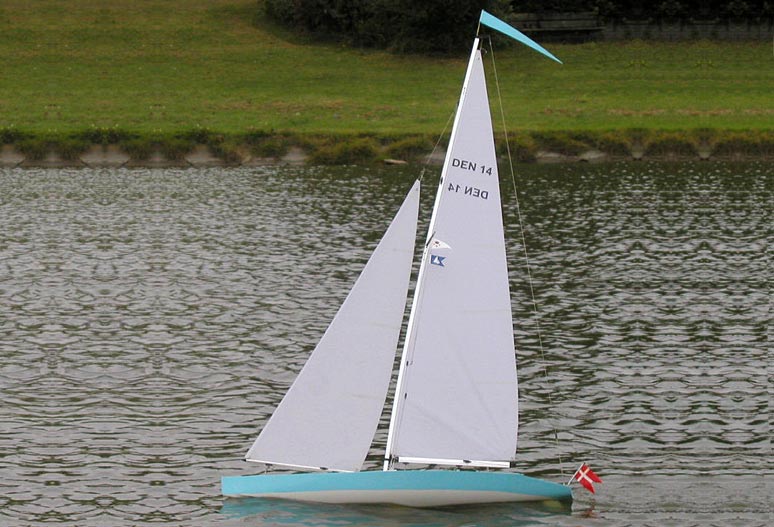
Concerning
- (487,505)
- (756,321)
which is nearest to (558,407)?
(487,505)

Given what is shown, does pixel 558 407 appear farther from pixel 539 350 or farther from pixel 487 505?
pixel 487 505

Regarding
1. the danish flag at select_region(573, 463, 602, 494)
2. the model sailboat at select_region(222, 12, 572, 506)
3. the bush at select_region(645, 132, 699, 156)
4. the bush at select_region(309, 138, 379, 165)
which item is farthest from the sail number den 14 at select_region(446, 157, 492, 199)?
the bush at select_region(645, 132, 699, 156)

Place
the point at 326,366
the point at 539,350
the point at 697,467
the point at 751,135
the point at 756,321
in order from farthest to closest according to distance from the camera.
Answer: the point at 751,135
the point at 756,321
the point at 539,350
the point at 697,467
the point at 326,366

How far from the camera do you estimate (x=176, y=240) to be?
5438cm

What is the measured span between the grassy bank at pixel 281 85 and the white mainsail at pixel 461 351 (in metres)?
53.2

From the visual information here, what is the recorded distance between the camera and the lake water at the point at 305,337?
25828 millimetres

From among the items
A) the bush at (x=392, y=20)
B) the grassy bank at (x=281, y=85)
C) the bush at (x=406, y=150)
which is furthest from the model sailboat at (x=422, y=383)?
the bush at (x=392, y=20)

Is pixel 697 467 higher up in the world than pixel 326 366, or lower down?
lower down

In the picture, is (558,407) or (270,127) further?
(270,127)

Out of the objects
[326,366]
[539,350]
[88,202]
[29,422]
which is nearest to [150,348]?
[29,422]

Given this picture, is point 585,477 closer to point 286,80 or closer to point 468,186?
point 468,186

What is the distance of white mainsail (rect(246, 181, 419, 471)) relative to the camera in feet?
78.7

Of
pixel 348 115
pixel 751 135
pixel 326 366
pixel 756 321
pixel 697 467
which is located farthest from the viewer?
pixel 348 115

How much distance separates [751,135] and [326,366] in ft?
191
